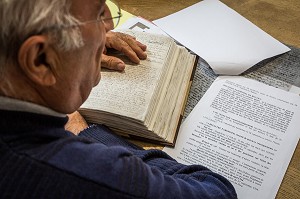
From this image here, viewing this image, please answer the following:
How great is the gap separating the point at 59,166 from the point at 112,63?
420 millimetres

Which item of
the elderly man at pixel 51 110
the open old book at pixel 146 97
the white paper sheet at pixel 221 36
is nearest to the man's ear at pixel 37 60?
the elderly man at pixel 51 110

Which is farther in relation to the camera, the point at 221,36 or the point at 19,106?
the point at 221,36

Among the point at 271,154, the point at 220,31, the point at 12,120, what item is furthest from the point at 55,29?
the point at 220,31

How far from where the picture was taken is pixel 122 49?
97 centimetres

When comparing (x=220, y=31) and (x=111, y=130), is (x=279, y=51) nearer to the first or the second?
(x=220, y=31)

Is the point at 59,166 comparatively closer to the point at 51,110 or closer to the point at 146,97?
the point at 51,110

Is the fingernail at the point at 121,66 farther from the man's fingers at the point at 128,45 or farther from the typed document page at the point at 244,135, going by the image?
the typed document page at the point at 244,135

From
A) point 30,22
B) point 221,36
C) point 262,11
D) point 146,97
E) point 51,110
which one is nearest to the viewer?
point 30,22

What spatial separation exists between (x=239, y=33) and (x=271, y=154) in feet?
1.35

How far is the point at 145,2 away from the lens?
50.1 inches

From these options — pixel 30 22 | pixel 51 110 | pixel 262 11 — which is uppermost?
pixel 262 11

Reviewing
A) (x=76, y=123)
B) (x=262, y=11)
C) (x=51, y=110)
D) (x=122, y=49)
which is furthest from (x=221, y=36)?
(x=51, y=110)

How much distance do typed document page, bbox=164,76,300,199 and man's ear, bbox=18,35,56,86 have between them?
382 mm

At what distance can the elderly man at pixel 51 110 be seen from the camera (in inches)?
20.2
